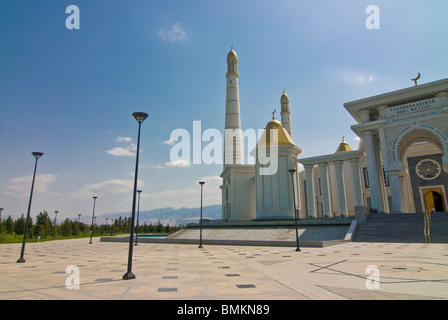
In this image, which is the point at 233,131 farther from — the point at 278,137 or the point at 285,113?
the point at 285,113

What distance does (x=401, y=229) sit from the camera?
754 inches

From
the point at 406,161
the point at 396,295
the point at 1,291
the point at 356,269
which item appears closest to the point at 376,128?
the point at 406,161

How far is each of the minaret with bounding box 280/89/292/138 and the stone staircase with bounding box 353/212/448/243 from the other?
3192cm

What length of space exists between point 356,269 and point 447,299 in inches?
141

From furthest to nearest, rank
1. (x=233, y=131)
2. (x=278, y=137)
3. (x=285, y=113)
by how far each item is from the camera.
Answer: (x=285, y=113) < (x=233, y=131) < (x=278, y=137)

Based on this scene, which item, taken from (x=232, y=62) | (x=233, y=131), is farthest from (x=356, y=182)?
(x=232, y=62)

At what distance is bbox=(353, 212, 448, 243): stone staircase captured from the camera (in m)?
17.4

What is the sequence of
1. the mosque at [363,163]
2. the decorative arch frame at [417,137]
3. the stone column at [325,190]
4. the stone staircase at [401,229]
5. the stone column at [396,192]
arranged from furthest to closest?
the stone column at [325,190]
the mosque at [363,163]
the stone column at [396,192]
the decorative arch frame at [417,137]
the stone staircase at [401,229]

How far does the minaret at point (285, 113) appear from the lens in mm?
52737

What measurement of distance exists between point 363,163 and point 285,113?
18972 millimetres

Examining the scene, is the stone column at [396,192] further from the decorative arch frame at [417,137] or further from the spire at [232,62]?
the spire at [232,62]

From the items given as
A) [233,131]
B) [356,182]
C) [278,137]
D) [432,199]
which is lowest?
[432,199]

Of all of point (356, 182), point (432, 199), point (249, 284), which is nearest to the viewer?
point (249, 284)

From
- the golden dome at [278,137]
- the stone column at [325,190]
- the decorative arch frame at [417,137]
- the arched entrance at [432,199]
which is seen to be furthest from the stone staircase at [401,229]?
the arched entrance at [432,199]
